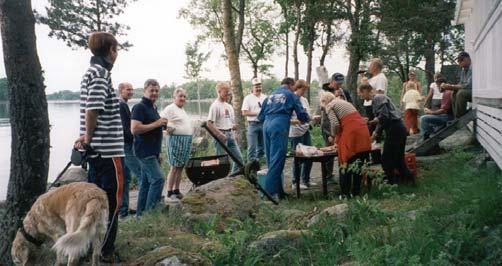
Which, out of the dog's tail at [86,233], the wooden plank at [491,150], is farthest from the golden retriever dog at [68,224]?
the wooden plank at [491,150]

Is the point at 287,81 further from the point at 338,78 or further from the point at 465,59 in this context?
the point at 465,59

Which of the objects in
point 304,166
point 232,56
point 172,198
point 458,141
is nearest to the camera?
point 172,198

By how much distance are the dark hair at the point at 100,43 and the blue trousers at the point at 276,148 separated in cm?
340

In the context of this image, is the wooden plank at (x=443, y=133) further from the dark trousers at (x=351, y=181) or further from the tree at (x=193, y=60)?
the tree at (x=193, y=60)

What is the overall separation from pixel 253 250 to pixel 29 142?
258cm

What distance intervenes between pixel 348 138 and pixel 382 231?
7.77ft

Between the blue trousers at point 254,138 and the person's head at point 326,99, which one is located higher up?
the person's head at point 326,99

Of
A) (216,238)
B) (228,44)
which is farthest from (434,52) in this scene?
(216,238)

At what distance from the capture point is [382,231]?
13.3 ft

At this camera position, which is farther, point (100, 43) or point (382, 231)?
point (382, 231)

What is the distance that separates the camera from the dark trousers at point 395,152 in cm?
671

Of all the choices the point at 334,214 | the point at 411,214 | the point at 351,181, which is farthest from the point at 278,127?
the point at 411,214

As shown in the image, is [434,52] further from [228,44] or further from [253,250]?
[253,250]

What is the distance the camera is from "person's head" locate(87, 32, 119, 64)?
12.7ft
